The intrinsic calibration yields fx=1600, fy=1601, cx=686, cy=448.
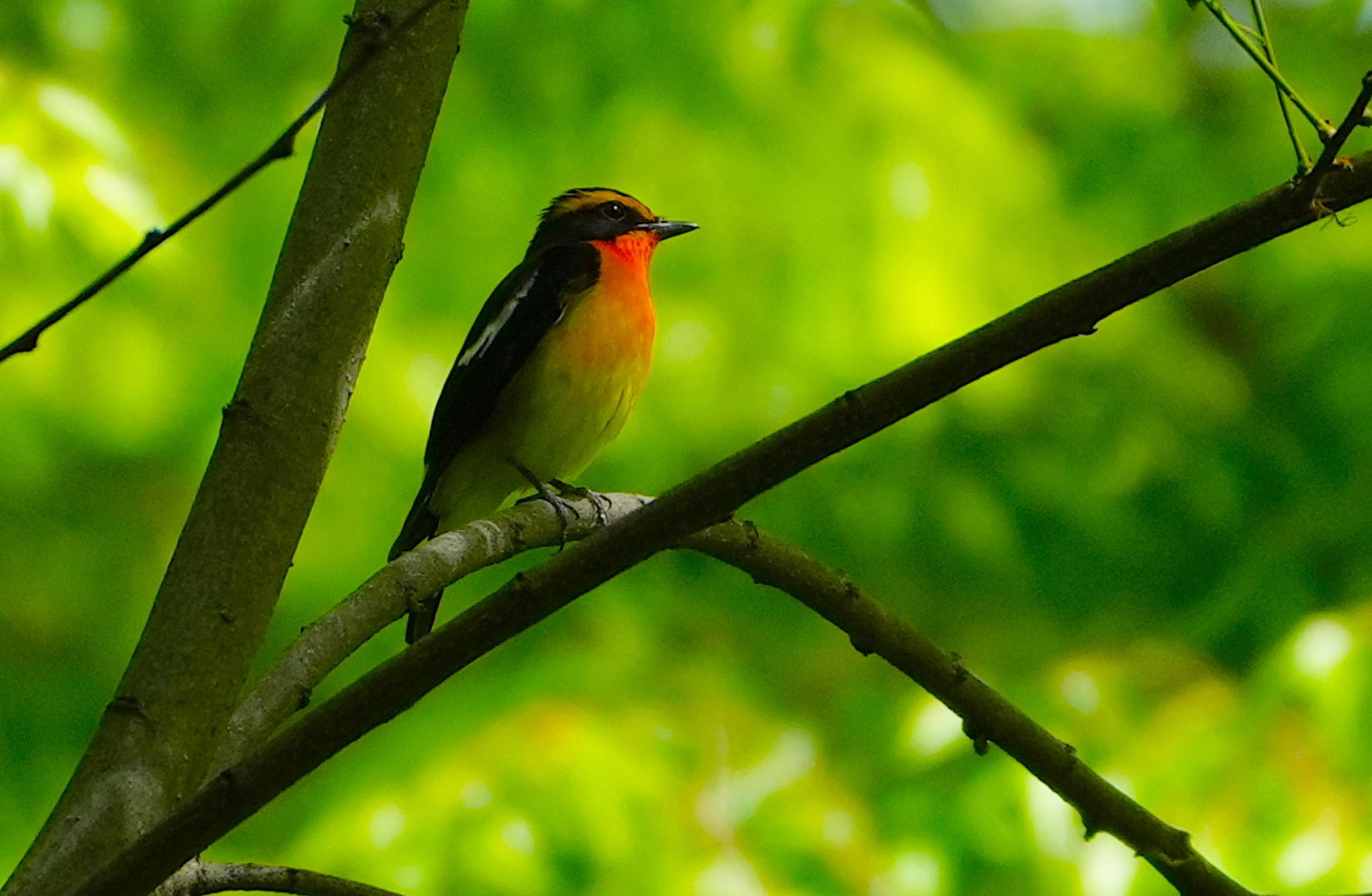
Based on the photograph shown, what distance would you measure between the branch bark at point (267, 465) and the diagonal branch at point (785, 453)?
34 cm

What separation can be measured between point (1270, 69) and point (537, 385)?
292cm

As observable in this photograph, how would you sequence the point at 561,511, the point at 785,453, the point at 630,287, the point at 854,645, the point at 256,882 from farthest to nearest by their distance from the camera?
1. the point at 630,287
2. the point at 561,511
3. the point at 854,645
4. the point at 256,882
5. the point at 785,453

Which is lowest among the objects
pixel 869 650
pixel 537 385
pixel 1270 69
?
pixel 869 650

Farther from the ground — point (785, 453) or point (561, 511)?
point (561, 511)

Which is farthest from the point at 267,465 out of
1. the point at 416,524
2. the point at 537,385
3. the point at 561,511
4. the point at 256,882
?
the point at 416,524

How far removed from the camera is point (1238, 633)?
556 cm

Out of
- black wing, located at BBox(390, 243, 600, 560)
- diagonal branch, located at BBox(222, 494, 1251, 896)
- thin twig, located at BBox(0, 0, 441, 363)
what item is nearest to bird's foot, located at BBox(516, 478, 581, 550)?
diagonal branch, located at BBox(222, 494, 1251, 896)

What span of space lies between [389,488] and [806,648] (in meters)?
1.82

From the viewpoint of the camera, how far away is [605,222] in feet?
17.6

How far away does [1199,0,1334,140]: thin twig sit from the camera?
1961 millimetres

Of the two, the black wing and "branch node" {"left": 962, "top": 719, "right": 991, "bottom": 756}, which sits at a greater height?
the black wing

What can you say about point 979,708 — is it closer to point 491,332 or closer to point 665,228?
point 491,332

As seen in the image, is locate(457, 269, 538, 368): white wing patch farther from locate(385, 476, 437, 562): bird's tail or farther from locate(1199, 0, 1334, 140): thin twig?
locate(1199, 0, 1334, 140): thin twig

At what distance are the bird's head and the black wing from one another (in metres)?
0.30
